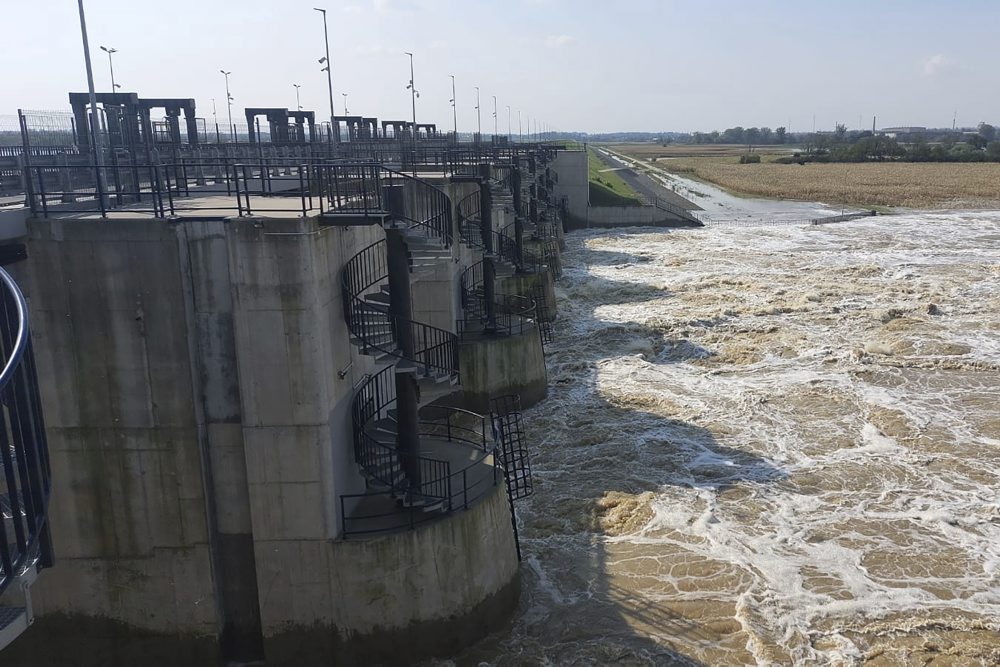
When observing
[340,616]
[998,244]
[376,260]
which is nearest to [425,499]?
[340,616]

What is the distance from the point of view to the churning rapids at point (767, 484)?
13531mm

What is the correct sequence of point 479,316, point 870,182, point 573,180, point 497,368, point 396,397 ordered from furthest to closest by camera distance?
point 870,182 < point 573,180 < point 479,316 < point 497,368 < point 396,397

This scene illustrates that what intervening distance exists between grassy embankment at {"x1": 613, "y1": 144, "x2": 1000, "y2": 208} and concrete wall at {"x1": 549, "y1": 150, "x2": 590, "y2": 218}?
28713 millimetres

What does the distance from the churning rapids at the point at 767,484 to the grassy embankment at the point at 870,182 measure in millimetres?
44733

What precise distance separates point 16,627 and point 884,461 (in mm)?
18641

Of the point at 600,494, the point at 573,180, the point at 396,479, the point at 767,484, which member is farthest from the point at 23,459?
the point at 573,180

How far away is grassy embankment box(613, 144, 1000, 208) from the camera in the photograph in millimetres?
78100

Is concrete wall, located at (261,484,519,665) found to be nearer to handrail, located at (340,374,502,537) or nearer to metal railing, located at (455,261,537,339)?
handrail, located at (340,374,502,537)

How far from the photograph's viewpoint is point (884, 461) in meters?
19.8

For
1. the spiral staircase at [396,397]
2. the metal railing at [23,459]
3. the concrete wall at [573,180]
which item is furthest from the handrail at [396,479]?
the concrete wall at [573,180]

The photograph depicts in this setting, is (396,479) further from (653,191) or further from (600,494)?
(653,191)

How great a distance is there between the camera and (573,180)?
211ft

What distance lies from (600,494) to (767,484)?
153 inches

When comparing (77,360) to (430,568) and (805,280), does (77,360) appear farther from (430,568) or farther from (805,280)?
(805,280)
